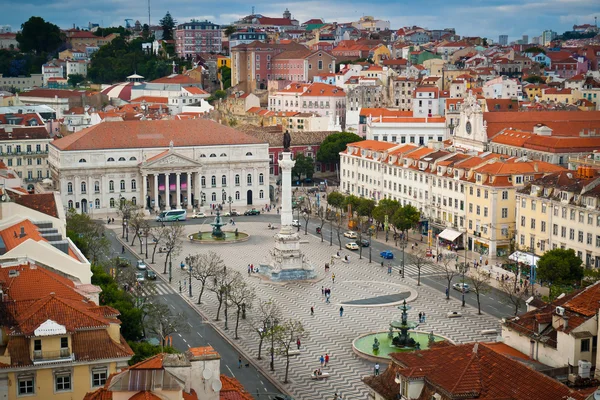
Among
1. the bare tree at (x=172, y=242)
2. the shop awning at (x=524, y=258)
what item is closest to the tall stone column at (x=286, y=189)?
the bare tree at (x=172, y=242)

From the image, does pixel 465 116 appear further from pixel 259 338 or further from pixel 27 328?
pixel 27 328

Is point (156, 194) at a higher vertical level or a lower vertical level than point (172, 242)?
lower

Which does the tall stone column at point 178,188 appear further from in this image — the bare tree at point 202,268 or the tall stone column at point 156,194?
the bare tree at point 202,268

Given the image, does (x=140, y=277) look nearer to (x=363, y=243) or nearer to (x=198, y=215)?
(x=363, y=243)

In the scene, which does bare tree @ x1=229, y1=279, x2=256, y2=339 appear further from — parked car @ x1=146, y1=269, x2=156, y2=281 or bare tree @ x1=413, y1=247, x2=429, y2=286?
bare tree @ x1=413, y1=247, x2=429, y2=286

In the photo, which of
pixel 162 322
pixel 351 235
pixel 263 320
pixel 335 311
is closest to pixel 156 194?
pixel 351 235

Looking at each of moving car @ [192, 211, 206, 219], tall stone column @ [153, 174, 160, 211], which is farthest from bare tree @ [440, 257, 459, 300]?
tall stone column @ [153, 174, 160, 211]
